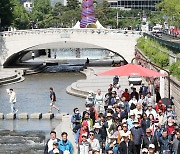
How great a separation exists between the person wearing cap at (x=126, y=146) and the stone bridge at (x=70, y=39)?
61218mm

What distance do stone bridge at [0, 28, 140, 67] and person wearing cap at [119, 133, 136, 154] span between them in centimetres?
6122

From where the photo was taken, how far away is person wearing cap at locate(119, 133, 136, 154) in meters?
18.6

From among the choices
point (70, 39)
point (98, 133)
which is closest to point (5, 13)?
point (70, 39)

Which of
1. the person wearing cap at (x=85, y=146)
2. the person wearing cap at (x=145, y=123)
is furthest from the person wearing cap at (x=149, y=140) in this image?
the person wearing cap at (x=85, y=146)

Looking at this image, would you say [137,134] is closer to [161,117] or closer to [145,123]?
[145,123]

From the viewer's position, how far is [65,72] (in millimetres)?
77750

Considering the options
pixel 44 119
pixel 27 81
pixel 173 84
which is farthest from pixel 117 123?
pixel 27 81

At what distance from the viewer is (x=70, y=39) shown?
8044 centimetres

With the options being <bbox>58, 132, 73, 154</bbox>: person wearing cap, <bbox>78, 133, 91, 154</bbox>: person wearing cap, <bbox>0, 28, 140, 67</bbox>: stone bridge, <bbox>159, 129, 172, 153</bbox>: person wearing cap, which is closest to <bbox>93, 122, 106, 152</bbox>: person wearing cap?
<bbox>78, 133, 91, 154</bbox>: person wearing cap

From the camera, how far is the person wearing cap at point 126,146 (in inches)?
731

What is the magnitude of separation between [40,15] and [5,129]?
133947mm

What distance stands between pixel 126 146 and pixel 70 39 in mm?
62240

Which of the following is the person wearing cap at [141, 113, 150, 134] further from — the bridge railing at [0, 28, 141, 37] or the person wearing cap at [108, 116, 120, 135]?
the bridge railing at [0, 28, 141, 37]

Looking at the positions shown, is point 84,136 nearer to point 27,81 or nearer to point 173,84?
point 173,84
